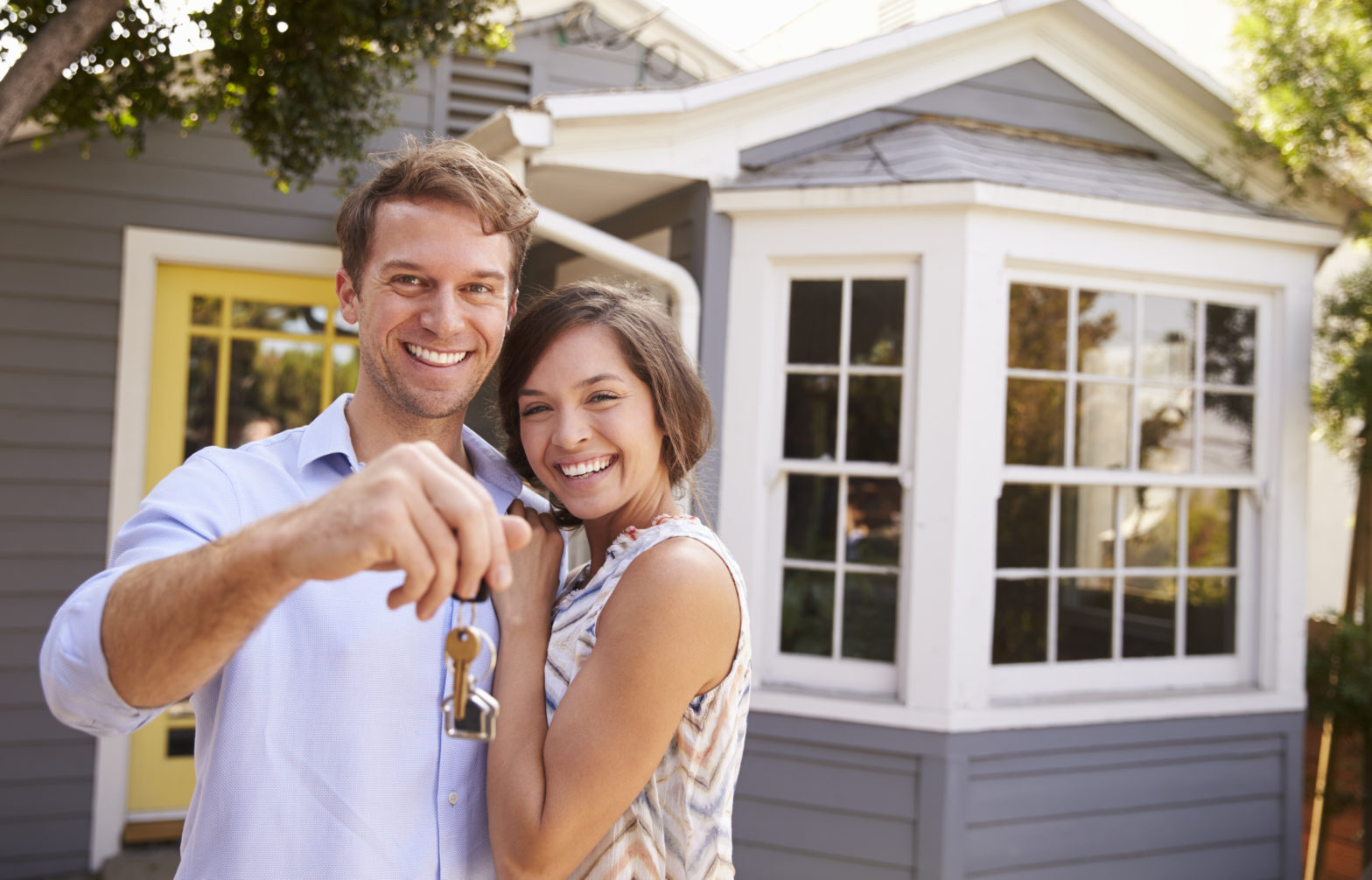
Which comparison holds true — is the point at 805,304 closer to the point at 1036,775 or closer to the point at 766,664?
→ the point at 766,664

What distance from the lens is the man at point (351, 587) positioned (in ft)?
2.69

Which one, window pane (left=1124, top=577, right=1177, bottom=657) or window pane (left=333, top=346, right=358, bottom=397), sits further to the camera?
window pane (left=333, top=346, right=358, bottom=397)

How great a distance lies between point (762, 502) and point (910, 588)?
635mm

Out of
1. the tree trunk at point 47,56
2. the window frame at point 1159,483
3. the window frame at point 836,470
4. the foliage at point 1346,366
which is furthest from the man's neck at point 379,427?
the foliage at point 1346,366

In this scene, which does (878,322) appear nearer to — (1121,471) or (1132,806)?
(1121,471)

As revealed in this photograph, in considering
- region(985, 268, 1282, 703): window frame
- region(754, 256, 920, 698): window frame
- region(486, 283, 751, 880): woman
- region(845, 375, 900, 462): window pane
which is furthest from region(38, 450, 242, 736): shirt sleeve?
region(985, 268, 1282, 703): window frame

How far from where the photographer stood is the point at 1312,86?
409 centimetres

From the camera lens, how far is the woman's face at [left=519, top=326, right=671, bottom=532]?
5.06 ft

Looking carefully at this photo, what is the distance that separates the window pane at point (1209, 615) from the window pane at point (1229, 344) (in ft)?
2.78

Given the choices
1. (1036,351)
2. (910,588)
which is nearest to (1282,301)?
(1036,351)

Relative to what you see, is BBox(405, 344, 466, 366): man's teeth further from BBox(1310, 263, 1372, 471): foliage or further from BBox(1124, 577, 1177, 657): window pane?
BBox(1310, 263, 1372, 471): foliage

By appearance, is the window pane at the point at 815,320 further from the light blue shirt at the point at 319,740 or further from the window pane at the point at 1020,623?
the light blue shirt at the point at 319,740

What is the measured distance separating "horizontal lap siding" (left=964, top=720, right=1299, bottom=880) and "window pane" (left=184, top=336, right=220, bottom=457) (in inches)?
143

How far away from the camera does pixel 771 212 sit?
379 cm
